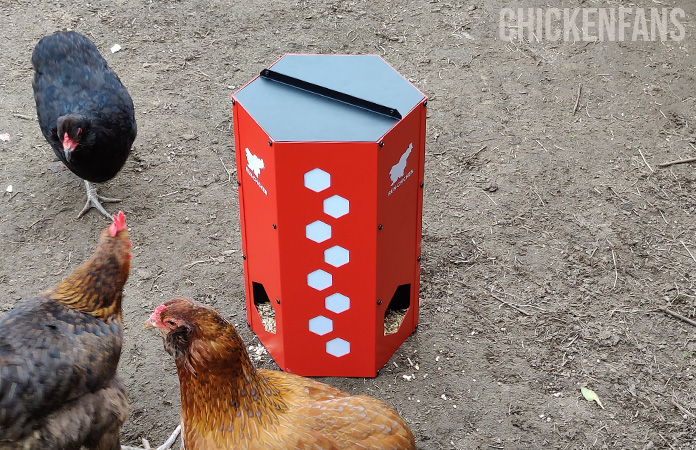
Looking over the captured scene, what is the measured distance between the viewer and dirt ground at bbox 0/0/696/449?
14.9 ft

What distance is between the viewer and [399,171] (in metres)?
4.06

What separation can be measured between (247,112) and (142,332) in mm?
1743

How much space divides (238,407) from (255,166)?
1.31m

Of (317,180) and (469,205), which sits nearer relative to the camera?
(317,180)

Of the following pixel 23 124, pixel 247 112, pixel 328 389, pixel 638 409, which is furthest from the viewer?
pixel 23 124

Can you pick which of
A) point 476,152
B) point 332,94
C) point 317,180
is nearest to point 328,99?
point 332,94

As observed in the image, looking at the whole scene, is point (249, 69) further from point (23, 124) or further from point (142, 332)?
point (142, 332)

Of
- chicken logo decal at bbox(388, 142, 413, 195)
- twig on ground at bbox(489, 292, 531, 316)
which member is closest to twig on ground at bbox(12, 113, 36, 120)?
chicken logo decal at bbox(388, 142, 413, 195)

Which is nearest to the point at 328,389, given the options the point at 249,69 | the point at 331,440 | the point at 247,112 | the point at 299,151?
the point at 331,440

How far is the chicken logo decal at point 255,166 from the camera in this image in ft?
13.2

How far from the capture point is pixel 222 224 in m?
5.70

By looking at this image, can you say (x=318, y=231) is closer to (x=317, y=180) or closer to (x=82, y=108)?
(x=317, y=180)

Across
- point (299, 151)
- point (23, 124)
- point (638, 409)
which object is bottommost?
point (638, 409)

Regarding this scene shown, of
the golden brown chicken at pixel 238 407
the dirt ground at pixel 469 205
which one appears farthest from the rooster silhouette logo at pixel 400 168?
the dirt ground at pixel 469 205
